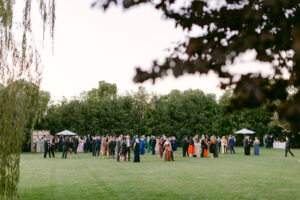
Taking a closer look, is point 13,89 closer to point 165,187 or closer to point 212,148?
point 165,187

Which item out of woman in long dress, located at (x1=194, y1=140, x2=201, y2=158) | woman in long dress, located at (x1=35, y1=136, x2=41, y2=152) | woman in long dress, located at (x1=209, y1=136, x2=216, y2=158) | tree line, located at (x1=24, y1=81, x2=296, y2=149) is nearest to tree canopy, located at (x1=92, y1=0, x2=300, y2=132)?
woman in long dress, located at (x1=209, y1=136, x2=216, y2=158)

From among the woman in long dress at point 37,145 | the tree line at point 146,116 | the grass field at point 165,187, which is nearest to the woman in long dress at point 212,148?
the grass field at point 165,187

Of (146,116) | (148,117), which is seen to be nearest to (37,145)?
(146,116)

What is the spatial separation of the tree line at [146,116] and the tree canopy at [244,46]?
146ft

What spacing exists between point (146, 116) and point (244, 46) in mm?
48361

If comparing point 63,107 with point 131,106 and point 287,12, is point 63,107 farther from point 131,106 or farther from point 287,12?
point 287,12

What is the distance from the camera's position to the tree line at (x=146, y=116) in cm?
4769

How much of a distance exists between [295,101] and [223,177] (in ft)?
41.0

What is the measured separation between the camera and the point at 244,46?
2.81m

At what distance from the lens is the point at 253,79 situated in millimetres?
2549

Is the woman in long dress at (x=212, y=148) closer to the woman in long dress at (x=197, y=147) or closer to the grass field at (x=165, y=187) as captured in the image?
the woman in long dress at (x=197, y=147)

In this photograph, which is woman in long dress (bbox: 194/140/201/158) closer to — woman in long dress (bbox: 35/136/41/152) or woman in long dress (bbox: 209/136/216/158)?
woman in long dress (bbox: 209/136/216/158)

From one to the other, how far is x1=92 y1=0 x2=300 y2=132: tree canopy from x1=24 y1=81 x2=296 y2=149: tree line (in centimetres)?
4441

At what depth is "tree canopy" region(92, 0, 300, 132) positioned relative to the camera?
8.70ft
